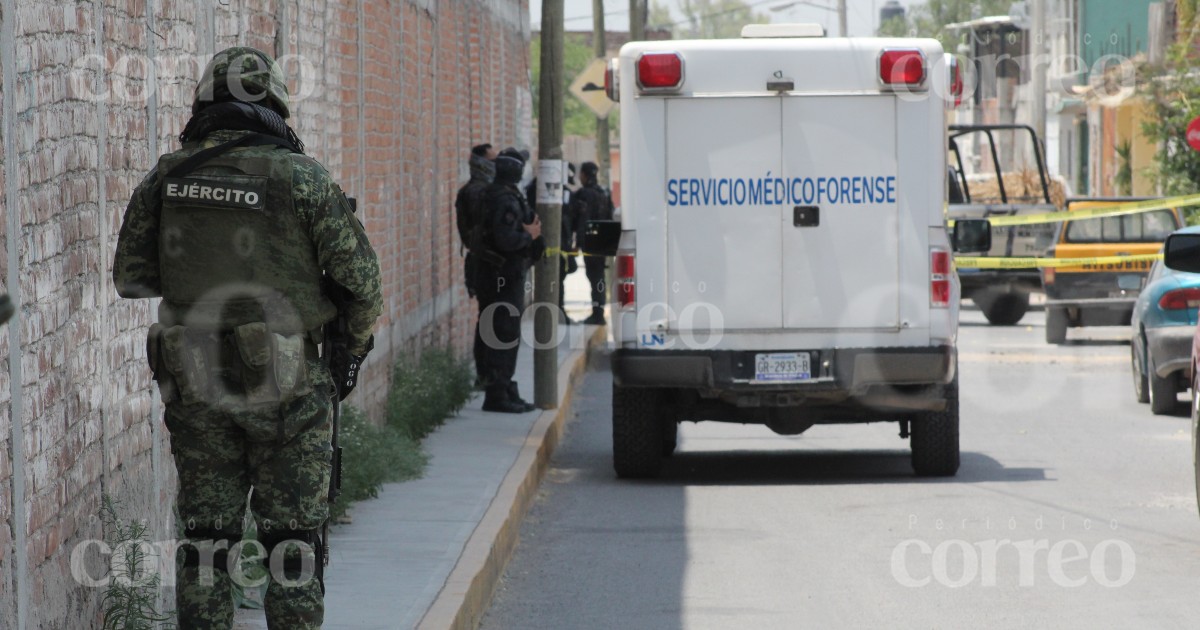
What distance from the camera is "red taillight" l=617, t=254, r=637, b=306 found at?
10.8 metres

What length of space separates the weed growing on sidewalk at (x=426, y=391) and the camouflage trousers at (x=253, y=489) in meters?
6.22

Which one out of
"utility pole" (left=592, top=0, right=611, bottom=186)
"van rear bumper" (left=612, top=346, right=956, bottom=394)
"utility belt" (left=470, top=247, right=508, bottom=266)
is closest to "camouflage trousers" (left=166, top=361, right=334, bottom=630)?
"van rear bumper" (left=612, top=346, right=956, bottom=394)

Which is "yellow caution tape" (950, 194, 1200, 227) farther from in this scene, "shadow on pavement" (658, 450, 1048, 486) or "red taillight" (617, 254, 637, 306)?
"red taillight" (617, 254, 637, 306)

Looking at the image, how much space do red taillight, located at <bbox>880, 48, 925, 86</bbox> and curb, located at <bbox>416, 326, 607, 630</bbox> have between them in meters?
3.21

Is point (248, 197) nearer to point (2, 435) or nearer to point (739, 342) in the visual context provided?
point (2, 435)

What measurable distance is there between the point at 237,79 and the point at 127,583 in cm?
173

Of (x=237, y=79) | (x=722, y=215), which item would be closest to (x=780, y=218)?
(x=722, y=215)

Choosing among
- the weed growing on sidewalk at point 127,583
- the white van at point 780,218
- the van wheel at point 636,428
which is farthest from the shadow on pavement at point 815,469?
the weed growing on sidewalk at point 127,583

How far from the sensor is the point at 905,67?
1062 cm

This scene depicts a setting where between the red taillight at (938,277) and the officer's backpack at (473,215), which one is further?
the officer's backpack at (473,215)

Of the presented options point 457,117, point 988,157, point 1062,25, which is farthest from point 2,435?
point 988,157

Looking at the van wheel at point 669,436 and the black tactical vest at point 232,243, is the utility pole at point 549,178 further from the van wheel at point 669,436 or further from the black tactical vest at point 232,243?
the black tactical vest at point 232,243

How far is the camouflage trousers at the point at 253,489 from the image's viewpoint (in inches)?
205

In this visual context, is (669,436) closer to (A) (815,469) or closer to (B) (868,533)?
(A) (815,469)
